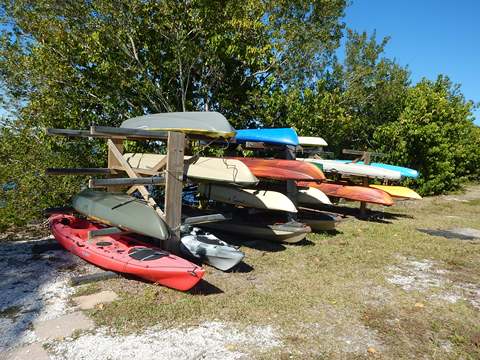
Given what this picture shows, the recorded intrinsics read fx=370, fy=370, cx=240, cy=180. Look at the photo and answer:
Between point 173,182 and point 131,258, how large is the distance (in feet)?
4.29

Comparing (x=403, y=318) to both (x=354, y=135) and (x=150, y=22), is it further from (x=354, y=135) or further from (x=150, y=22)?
(x=354, y=135)

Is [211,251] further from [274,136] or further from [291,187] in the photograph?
[274,136]

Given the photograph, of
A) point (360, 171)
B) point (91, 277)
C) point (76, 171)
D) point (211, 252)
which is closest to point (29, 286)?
point (91, 277)

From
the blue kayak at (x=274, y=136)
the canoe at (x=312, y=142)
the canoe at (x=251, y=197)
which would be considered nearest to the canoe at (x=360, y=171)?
the canoe at (x=312, y=142)

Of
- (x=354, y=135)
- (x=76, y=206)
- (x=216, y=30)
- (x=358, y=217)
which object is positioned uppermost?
(x=216, y=30)

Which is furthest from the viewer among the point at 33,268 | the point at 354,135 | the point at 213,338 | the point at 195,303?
the point at 354,135

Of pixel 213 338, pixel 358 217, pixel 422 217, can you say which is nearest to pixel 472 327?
pixel 213 338

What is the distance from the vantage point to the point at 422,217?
11.7m

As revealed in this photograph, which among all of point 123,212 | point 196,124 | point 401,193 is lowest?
point 401,193

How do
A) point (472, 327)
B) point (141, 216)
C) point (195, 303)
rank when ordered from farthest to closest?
point (141, 216), point (195, 303), point (472, 327)

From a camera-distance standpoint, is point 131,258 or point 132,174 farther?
point 132,174

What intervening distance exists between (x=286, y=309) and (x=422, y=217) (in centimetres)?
883

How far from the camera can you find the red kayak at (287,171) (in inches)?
300

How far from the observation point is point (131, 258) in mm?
5145
